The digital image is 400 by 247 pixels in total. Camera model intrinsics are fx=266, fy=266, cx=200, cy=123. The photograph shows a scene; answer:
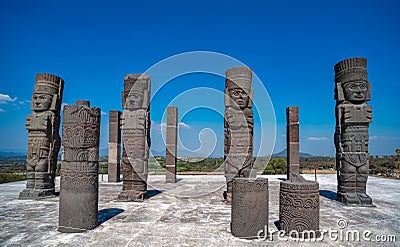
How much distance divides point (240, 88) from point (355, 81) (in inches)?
144

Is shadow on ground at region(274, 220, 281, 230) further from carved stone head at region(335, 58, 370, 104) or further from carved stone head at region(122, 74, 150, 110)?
carved stone head at region(122, 74, 150, 110)

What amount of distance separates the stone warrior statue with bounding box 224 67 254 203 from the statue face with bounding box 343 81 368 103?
3.13 metres

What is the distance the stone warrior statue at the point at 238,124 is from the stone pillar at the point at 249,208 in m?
3.17

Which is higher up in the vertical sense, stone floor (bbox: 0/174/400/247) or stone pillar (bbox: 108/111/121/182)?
stone pillar (bbox: 108/111/121/182)

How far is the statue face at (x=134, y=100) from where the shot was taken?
9.34m

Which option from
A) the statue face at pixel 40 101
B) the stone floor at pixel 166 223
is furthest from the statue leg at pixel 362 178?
the statue face at pixel 40 101

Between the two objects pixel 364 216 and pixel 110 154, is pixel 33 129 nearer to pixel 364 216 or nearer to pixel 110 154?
pixel 110 154

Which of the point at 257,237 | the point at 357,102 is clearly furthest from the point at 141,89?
the point at 357,102

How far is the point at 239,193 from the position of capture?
5.34m

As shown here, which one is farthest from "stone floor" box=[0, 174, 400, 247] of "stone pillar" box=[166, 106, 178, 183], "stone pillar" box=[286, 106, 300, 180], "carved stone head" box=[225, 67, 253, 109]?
"stone pillar" box=[286, 106, 300, 180]

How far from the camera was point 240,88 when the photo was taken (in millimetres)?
8758

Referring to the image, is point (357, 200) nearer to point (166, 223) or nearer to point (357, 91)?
point (357, 91)

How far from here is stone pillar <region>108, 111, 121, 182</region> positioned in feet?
47.1

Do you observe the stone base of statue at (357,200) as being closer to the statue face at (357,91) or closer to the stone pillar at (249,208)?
the statue face at (357,91)
